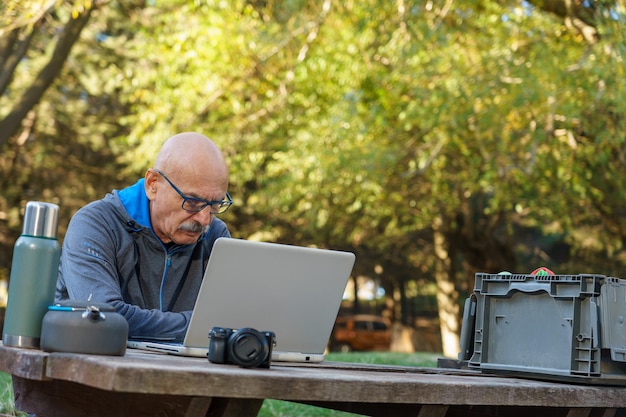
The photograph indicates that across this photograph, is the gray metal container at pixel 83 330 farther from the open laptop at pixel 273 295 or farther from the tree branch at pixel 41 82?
the tree branch at pixel 41 82

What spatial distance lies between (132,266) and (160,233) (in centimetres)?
20

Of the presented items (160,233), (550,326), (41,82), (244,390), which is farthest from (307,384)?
(41,82)

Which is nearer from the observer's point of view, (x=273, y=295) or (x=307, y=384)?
(x=307, y=384)

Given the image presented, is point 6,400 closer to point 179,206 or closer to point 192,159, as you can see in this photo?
point 179,206

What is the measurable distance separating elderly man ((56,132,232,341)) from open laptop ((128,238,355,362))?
471 millimetres

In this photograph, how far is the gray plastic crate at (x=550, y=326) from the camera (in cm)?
296

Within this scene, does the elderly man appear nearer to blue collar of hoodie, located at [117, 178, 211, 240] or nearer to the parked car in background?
blue collar of hoodie, located at [117, 178, 211, 240]

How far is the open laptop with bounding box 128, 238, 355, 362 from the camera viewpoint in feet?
9.58

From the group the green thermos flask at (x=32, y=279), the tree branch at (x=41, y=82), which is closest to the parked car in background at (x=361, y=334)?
the tree branch at (x=41, y=82)

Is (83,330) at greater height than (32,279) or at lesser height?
lesser

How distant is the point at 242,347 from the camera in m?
2.49

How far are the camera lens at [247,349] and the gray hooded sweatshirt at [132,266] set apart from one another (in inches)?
40.5

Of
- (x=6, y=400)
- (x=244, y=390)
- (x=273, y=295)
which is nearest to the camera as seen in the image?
(x=244, y=390)

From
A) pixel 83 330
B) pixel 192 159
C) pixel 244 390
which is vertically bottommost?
pixel 244 390
